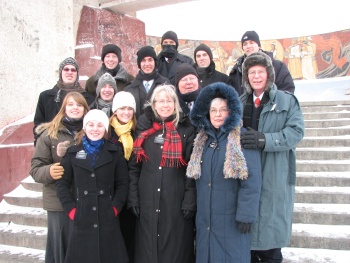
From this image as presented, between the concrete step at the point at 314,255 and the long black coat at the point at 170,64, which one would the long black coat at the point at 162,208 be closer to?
the concrete step at the point at 314,255

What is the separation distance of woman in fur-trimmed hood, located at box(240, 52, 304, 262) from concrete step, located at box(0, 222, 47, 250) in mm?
2666

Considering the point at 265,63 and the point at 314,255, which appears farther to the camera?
the point at 314,255

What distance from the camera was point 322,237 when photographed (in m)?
3.09

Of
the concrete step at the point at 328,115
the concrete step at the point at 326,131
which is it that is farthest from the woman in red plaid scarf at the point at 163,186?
the concrete step at the point at 328,115

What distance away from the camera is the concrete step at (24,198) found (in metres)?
4.26

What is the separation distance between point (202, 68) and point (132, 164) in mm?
1856

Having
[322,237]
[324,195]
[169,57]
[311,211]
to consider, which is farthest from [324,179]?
[169,57]

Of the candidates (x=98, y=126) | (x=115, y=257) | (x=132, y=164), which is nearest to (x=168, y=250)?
(x=115, y=257)

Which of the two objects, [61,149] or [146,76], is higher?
[146,76]

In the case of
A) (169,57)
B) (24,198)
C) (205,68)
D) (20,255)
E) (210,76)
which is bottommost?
(20,255)

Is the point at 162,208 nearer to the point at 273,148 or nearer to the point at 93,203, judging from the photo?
the point at 93,203

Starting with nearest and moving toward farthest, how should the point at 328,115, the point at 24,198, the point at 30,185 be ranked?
1. the point at 24,198
2. the point at 30,185
3. the point at 328,115

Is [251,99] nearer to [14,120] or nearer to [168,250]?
[168,250]

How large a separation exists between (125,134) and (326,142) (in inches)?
140
